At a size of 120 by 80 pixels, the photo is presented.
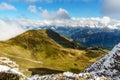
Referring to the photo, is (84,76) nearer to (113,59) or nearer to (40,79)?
(40,79)

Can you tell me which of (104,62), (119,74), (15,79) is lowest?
(15,79)

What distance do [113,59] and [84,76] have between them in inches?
554

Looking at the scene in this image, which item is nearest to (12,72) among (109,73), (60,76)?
(60,76)

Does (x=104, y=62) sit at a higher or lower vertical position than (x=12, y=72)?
higher

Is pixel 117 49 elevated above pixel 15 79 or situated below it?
above

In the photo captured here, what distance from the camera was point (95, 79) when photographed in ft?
88.4

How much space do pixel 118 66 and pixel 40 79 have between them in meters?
13.7

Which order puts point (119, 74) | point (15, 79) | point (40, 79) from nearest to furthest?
point (15, 79)
point (40, 79)
point (119, 74)

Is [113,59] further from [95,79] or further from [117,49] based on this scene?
[95,79]

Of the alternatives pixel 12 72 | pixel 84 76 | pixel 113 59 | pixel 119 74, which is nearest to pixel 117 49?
pixel 113 59

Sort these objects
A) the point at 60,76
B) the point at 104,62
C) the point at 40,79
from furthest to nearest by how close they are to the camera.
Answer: the point at 104,62 → the point at 40,79 → the point at 60,76

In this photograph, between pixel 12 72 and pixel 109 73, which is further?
pixel 109 73

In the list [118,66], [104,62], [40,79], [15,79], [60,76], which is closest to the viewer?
[15,79]

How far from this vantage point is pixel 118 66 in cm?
3928
